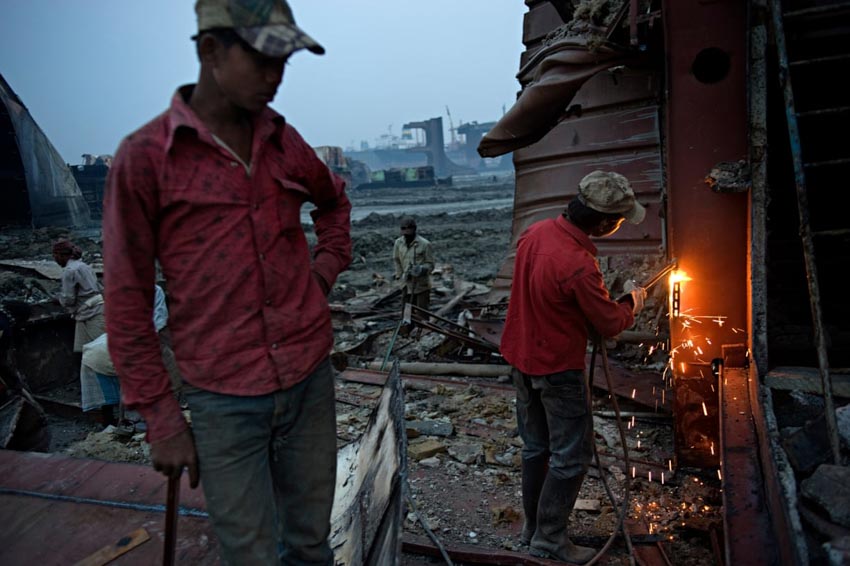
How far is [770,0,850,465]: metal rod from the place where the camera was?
7.90ft

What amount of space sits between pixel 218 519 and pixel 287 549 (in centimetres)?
44

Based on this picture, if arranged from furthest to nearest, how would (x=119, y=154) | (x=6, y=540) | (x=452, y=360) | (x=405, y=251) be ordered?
(x=405, y=251), (x=452, y=360), (x=6, y=540), (x=119, y=154)

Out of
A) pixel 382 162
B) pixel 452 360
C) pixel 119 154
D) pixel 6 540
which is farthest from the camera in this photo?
pixel 382 162

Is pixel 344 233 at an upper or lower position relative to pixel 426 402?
upper

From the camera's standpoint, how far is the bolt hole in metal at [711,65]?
12.3 ft

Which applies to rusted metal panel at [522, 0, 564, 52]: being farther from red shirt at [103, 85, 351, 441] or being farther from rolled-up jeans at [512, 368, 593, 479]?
red shirt at [103, 85, 351, 441]

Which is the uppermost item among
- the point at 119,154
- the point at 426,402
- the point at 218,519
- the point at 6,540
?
the point at 119,154

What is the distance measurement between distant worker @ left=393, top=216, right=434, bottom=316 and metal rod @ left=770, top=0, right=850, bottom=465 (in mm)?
6005

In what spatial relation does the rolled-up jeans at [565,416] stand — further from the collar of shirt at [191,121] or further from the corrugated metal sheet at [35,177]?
the corrugated metal sheet at [35,177]

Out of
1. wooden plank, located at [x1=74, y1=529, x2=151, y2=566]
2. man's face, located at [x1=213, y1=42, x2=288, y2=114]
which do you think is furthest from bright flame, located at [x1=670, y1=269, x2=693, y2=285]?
wooden plank, located at [x1=74, y1=529, x2=151, y2=566]

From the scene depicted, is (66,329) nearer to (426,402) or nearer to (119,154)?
(426,402)

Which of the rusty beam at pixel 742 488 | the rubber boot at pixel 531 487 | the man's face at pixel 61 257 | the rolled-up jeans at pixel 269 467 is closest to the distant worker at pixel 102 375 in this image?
the man's face at pixel 61 257

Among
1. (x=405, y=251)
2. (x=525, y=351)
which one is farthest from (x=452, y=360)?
(x=525, y=351)

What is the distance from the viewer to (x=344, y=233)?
2.39 m
